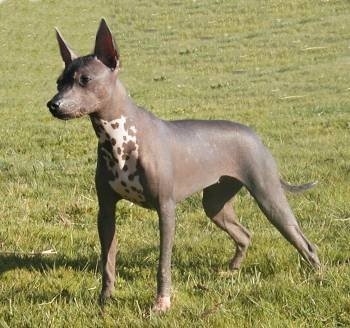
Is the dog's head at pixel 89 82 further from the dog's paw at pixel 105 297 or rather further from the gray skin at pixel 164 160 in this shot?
the dog's paw at pixel 105 297

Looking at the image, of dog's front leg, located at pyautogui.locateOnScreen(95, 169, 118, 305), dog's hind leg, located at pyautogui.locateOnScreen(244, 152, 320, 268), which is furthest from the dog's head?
dog's hind leg, located at pyautogui.locateOnScreen(244, 152, 320, 268)

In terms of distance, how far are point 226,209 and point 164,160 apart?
1535 millimetres

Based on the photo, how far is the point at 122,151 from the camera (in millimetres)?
4758

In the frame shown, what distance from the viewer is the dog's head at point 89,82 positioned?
452 cm

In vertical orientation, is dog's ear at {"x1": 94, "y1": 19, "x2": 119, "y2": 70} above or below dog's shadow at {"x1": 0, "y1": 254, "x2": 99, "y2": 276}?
above

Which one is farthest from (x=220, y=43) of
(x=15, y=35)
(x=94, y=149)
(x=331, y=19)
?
(x=94, y=149)

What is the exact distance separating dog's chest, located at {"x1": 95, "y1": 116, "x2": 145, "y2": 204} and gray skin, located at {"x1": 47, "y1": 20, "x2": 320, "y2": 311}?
2 centimetres

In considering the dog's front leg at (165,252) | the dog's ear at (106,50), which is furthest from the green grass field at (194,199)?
the dog's ear at (106,50)

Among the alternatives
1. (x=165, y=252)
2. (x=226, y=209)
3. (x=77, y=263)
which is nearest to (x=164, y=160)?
(x=165, y=252)

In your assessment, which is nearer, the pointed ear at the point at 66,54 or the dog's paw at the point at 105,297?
the pointed ear at the point at 66,54

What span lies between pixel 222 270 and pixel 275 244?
78cm

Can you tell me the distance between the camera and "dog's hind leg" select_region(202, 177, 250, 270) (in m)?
6.13

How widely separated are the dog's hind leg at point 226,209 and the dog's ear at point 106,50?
181cm

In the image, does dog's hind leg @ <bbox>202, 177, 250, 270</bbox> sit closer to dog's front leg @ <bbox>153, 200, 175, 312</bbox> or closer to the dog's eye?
dog's front leg @ <bbox>153, 200, 175, 312</bbox>
